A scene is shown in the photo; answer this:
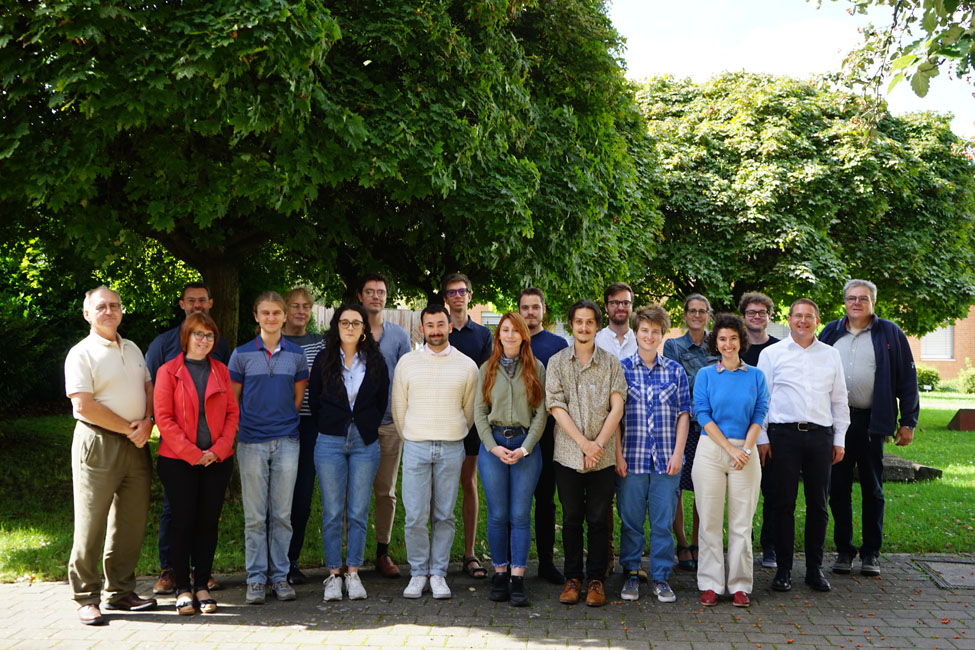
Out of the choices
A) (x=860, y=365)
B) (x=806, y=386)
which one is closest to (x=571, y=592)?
(x=806, y=386)

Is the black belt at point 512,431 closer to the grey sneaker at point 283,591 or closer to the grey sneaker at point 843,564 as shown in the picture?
the grey sneaker at point 283,591

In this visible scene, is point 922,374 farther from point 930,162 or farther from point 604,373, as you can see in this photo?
point 604,373

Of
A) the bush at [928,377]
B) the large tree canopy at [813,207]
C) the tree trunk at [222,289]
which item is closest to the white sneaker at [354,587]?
the tree trunk at [222,289]

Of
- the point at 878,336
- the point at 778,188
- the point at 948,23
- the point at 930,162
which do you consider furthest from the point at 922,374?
the point at 948,23

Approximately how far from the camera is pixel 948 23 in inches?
170

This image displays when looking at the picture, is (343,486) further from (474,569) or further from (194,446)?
(474,569)

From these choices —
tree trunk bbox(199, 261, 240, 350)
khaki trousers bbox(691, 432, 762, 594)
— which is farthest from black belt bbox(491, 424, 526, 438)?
tree trunk bbox(199, 261, 240, 350)

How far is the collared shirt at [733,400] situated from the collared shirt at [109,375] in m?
4.05

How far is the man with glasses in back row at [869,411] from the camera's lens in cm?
643

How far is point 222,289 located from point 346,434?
14.6 ft

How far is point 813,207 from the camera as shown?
2030cm

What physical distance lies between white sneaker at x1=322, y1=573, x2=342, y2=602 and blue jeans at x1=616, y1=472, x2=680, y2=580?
2107 millimetres

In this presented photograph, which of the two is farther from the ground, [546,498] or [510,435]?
[510,435]

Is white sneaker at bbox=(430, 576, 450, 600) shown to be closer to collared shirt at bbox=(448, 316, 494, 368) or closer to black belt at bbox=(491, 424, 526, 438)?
black belt at bbox=(491, 424, 526, 438)
